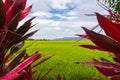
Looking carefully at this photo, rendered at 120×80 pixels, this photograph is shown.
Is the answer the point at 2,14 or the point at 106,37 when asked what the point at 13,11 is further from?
the point at 106,37

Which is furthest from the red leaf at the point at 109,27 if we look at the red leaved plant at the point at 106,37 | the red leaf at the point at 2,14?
the red leaf at the point at 2,14

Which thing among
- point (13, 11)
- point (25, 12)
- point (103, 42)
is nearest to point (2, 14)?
point (13, 11)

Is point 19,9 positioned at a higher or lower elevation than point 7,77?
higher

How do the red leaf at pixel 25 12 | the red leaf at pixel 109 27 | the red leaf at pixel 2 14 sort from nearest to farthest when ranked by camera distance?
the red leaf at pixel 109 27 < the red leaf at pixel 2 14 < the red leaf at pixel 25 12

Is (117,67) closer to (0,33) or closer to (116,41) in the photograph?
(116,41)

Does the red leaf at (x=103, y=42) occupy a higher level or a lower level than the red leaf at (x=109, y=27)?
lower

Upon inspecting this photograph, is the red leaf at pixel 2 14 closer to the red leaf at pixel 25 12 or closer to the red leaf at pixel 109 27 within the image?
the red leaf at pixel 25 12

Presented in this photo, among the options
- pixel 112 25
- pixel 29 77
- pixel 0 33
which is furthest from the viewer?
pixel 29 77

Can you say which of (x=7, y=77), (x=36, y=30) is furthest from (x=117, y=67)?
(x=36, y=30)

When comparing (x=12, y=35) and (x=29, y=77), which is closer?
(x=12, y=35)

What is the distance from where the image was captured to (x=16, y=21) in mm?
871

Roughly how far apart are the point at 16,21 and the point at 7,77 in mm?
185

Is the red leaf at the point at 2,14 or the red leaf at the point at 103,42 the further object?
the red leaf at the point at 2,14

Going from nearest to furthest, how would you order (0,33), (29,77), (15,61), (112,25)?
1. (112,25)
2. (0,33)
3. (15,61)
4. (29,77)
